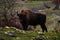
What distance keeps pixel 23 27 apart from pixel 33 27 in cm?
106

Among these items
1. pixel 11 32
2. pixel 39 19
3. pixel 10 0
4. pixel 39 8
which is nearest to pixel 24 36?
pixel 11 32

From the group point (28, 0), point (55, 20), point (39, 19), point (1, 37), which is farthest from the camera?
point (28, 0)

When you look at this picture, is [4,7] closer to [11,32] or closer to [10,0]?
[10,0]

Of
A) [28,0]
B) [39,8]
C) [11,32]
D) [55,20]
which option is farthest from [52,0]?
[11,32]

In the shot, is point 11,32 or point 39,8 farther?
point 39,8

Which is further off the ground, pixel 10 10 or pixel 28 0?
pixel 10 10

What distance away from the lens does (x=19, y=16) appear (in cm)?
1123

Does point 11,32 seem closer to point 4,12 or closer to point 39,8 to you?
point 4,12

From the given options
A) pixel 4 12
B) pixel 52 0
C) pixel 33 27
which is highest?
pixel 4 12

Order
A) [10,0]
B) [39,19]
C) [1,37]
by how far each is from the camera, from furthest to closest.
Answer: [10,0], [39,19], [1,37]

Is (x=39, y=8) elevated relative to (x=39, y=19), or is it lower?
lower

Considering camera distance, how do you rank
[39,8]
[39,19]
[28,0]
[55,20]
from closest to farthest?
[39,19] < [55,20] < [39,8] < [28,0]

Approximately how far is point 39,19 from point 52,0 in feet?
37.9

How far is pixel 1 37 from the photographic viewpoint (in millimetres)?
8562
